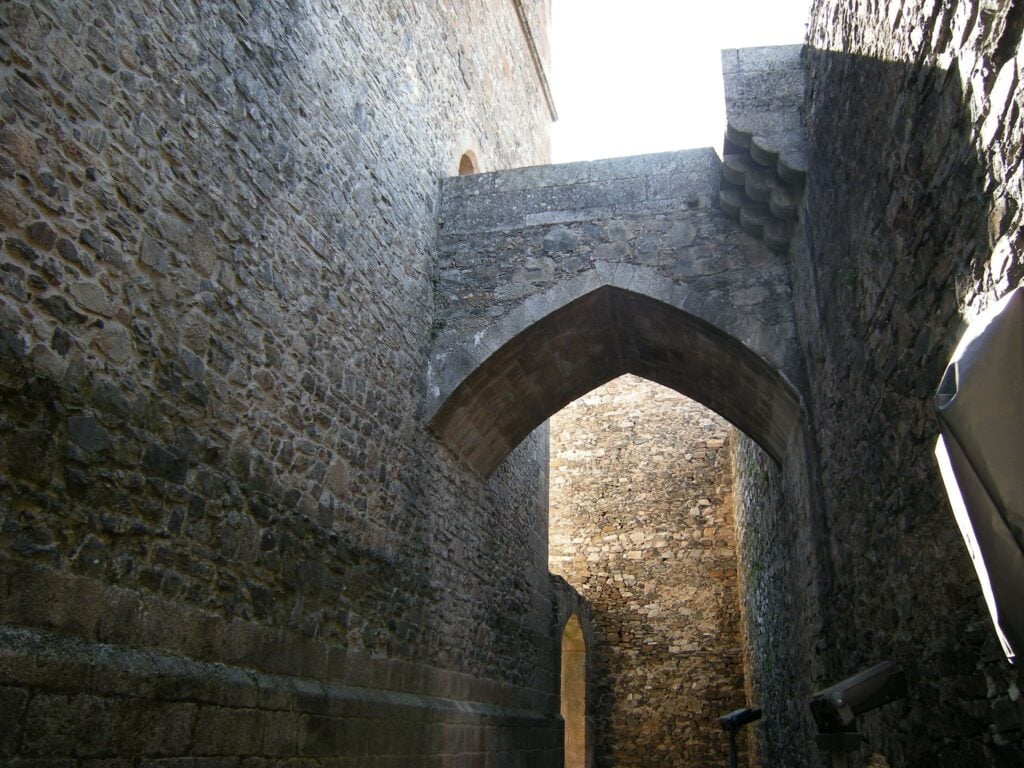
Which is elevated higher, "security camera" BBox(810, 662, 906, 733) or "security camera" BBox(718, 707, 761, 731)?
"security camera" BBox(718, 707, 761, 731)

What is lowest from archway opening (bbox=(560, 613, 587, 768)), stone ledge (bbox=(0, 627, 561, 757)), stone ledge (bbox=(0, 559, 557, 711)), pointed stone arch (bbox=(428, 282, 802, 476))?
stone ledge (bbox=(0, 627, 561, 757))

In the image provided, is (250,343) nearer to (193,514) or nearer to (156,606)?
(193,514)

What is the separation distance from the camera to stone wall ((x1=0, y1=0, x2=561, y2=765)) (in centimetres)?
278

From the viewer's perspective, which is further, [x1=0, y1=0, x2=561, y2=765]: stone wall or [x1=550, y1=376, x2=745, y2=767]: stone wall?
[x1=550, y1=376, x2=745, y2=767]: stone wall

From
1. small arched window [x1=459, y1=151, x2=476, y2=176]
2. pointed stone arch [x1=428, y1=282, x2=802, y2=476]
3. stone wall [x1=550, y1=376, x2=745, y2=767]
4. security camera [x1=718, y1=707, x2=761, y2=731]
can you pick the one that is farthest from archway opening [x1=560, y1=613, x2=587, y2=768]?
small arched window [x1=459, y1=151, x2=476, y2=176]

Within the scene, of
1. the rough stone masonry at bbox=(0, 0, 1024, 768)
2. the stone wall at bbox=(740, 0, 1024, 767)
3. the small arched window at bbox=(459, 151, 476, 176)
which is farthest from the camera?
the small arched window at bbox=(459, 151, 476, 176)

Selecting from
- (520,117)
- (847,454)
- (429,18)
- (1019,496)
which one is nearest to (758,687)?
(847,454)

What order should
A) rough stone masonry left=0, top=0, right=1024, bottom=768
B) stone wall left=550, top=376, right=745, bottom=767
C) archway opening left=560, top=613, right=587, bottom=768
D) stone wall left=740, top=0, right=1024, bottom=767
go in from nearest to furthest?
stone wall left=740, top=0, right=1024, bottom=767 < rough stone masonry left=0, top=0, right=1024, bottom=768 < archway opening left=560, top=613, right=587, bottom=768 < stone wall left=550, top=376, right=745, bottom=767

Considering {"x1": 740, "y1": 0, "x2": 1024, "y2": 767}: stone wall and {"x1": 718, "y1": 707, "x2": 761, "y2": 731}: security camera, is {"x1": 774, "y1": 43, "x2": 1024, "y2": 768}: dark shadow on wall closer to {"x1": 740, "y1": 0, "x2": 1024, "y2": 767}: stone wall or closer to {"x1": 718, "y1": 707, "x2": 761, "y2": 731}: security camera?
{"x1": 740, "y1": 0, "x2": 1024, "y2": 767}: stone wall

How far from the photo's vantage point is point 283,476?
4.20 meters

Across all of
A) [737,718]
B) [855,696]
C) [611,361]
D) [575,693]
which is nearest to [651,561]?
[575,693]

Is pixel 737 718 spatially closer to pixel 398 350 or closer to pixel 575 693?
pixel 575 693

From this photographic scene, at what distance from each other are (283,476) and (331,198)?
67.2 inches

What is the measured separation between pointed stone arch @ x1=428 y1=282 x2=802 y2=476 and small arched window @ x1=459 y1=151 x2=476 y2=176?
88.5 inches
